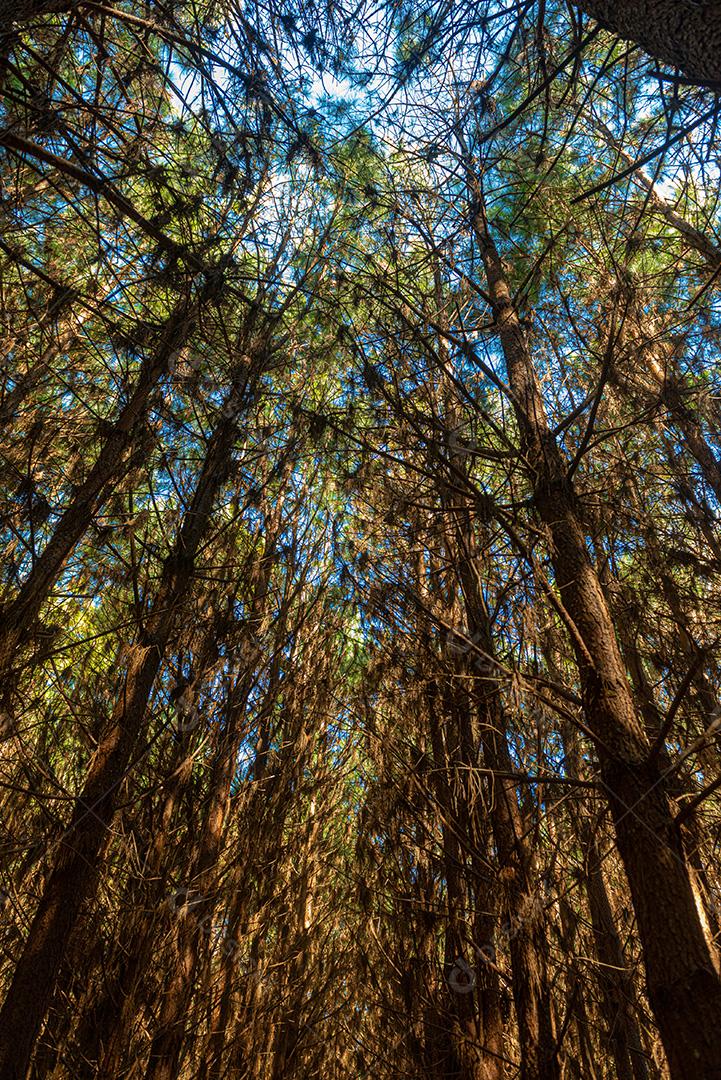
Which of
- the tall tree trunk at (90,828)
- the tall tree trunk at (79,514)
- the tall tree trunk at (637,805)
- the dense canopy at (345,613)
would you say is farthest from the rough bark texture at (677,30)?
the tall tree trunk at (90,828)

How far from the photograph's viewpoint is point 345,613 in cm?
469

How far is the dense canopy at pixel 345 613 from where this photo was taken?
8.86 feet

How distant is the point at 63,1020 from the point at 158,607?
189 cm

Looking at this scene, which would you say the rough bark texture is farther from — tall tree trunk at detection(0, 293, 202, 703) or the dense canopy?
tall tree trunk at detection(0, 293, 202, 703)

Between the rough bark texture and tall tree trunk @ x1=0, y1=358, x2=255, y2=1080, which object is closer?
the rough bark texture

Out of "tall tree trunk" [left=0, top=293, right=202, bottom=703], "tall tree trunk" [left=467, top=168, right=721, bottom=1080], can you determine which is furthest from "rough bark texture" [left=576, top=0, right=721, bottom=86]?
"tall tree trunk" [left=0, top=293, right=202, bottom=703]

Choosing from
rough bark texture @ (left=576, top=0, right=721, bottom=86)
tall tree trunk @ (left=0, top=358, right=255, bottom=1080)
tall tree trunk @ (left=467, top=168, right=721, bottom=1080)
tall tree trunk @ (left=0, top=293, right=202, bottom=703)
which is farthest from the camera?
tall tree trunk @ (left=0, top=293, right=202, bottom=703)

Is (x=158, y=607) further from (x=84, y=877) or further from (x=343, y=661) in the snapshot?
(x=343, y=661)

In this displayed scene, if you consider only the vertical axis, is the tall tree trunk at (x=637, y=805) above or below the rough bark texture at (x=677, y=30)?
below

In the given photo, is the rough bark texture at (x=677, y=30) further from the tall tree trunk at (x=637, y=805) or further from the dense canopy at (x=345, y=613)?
the tall tree trunk at (x=637, y=805)

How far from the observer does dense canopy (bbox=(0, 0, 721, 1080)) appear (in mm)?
2699

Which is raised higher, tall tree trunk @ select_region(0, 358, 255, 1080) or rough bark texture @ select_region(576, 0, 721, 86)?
rough bark texture @ select_region(576, 0, 721, 86)

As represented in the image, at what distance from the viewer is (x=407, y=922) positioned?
357cm

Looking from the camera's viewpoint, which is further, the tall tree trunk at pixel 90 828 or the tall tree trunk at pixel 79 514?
the tall tree trunk at pixel 79 514
